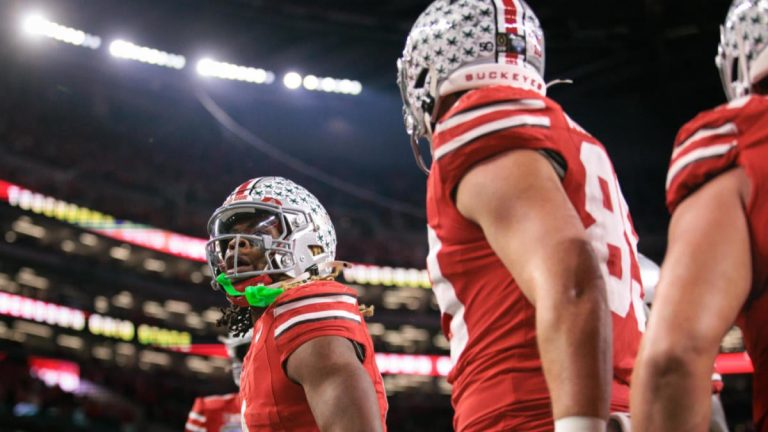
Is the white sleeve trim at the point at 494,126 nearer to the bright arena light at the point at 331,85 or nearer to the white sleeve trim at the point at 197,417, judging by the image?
the white sleeve trim at the point at 197,417

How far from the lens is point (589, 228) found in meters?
2.10

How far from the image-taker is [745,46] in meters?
1.95

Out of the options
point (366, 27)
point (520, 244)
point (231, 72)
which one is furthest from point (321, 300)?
point (231, 72)

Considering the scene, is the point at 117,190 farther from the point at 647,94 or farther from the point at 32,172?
the point at 647,94

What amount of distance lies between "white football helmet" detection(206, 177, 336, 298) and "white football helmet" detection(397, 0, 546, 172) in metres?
1.55

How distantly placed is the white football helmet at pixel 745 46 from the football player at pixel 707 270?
13cm

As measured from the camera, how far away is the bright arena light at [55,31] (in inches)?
850

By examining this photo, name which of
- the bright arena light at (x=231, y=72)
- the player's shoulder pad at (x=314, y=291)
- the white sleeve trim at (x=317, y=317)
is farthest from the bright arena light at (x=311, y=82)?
the white sleeve trim at (x=317, y=317)

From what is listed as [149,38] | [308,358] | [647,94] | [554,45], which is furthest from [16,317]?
[308,358]

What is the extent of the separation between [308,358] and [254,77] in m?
21.1

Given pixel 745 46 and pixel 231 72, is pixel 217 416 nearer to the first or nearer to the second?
pixel 745 46

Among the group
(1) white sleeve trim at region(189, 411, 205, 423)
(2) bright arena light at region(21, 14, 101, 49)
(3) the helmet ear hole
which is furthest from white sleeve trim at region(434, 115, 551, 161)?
(2) bright arena light at region(21, 14, 101, 49)

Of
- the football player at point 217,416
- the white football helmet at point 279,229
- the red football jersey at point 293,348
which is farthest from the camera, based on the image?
the football player at point 217,416

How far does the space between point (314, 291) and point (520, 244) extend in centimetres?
175
